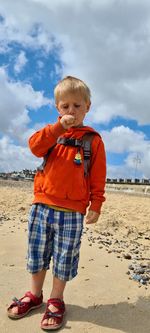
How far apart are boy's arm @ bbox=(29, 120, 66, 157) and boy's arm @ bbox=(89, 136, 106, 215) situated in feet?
1.32

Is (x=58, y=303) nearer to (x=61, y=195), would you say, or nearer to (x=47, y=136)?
(x=61, y=195)

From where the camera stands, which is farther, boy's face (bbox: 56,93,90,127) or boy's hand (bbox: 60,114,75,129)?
boy's face (bbox: 56,93,90,127)

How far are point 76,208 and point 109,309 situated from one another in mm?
1027

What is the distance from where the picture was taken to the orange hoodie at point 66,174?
3436mm

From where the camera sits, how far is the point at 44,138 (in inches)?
136

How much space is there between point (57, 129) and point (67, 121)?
12cm

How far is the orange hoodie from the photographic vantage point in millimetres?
3436

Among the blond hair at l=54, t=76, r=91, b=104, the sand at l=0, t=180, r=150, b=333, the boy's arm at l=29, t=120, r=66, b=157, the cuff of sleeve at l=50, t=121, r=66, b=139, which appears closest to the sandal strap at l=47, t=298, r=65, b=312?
the sand at l=0, t=180, r=150, b=333

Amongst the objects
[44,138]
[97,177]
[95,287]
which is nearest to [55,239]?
[97,177]

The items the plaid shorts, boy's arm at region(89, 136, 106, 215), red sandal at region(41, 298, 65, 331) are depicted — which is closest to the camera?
red sandal at region(41, 298, 65, 331)

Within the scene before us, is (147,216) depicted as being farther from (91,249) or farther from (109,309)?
(109,309)

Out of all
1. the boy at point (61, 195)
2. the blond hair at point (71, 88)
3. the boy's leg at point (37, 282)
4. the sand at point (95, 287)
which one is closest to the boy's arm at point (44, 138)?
the boy at point (61, 195)

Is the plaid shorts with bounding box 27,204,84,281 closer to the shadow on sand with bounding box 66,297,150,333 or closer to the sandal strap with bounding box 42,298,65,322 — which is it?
the sandal strap with bounding box 42,298,65,322

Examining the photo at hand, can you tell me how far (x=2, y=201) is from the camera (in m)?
12.8
